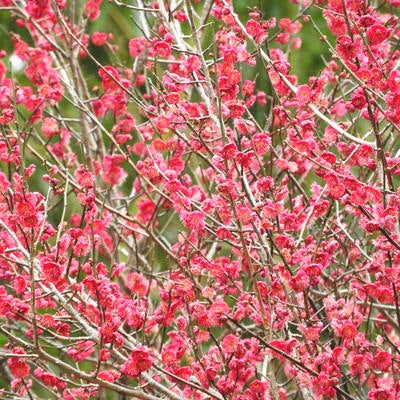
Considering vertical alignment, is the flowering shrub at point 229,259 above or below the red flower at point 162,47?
below

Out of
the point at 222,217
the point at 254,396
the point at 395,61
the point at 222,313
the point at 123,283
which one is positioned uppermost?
the point at 395,61

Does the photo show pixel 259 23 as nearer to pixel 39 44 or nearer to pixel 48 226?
pixel 48 226

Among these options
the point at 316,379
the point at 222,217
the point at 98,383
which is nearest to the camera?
the point at 98,383

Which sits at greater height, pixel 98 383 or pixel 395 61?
pixel 395 61

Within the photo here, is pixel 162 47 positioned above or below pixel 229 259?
above

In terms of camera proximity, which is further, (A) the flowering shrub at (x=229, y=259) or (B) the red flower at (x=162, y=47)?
(B) the red flower at (x=162, y=47)

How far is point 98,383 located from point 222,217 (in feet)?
3.09

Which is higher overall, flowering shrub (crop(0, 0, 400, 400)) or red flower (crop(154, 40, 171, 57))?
red flower (crop(154, 40, 171, 57))

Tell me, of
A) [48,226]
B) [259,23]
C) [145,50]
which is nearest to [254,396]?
[48,226]

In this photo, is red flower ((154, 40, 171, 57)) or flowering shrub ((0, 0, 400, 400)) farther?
red flower ((154, 40, 171, 57))

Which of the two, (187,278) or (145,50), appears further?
(145,50)

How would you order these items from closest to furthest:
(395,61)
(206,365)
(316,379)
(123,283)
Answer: (316,379) < (206,365) < (395,61) < (123,283)

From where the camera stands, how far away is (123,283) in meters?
4.77

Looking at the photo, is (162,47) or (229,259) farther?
(229,259)
